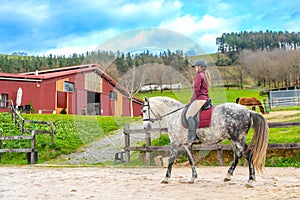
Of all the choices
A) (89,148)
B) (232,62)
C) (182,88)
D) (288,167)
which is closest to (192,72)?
(182,88)

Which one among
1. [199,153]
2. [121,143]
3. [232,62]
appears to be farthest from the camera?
[232,62]

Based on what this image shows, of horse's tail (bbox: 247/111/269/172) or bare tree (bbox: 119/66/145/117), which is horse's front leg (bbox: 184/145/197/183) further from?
bare tree (bbox: 119/66/145/117)

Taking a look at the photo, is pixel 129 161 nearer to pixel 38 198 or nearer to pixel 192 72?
pixel 192 72

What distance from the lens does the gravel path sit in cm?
1162

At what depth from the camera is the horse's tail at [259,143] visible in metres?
6.11

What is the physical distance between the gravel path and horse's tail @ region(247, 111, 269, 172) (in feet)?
16.6

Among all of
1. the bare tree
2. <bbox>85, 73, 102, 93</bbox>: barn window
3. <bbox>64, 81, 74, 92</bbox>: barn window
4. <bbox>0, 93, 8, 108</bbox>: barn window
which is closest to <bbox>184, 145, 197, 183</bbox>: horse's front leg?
the bare tree

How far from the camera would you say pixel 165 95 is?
740 cm

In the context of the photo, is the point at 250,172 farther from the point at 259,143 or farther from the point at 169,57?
the point at 169,57

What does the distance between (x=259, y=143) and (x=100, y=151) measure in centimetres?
906

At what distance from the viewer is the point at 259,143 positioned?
617cm

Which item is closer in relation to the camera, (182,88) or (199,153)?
(182,88)

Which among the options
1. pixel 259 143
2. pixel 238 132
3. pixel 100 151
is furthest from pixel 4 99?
pixel 259 143

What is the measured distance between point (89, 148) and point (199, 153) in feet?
21.9
